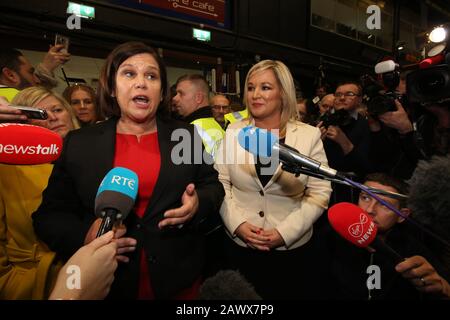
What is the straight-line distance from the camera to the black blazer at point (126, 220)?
1202mm

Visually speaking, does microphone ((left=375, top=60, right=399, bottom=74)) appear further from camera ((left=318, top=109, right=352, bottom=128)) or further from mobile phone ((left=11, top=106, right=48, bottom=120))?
mobile phone ((left=11, top=106, right=48, bottom=120))

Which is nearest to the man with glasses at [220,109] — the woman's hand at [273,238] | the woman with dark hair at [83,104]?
the woman with dark hair at [83,104]

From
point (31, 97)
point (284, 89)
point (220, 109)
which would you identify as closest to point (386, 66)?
point (284, 89)

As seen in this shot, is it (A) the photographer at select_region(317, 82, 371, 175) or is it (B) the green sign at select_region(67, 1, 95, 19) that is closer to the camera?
(A) the photographer at select_region(317, 82, 371, 175)

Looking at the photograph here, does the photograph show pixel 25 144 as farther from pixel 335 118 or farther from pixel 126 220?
pixel 335 118

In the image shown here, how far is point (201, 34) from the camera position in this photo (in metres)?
5.86

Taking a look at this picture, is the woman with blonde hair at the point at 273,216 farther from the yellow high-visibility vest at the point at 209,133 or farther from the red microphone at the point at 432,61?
the red microphone at the point at 432,61

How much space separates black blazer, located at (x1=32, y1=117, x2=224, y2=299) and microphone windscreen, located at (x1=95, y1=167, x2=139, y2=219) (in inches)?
10.5

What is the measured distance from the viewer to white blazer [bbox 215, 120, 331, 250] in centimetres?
170

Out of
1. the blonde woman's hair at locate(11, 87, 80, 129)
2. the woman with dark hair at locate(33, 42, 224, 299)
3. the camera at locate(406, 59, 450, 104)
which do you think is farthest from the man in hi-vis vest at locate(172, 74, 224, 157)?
the camera at locate(406, 59, 450, 104)

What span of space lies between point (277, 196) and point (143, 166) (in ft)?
2.56

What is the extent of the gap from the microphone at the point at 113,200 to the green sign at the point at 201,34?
17.4 feet

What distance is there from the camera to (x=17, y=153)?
0.95 metres

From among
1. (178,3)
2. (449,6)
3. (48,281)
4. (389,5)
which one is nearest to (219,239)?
(48,281)
